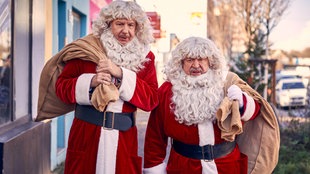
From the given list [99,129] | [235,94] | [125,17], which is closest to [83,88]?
A: [99,129]

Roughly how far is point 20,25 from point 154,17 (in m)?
8.43

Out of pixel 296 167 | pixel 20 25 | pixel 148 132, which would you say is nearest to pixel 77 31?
pixel 20 25

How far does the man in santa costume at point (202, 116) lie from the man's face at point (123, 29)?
1.10ft

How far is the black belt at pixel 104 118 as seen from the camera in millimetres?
3053

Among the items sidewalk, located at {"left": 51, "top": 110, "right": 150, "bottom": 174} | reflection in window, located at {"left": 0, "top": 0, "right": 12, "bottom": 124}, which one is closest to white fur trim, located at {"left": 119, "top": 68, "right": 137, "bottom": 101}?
reflection in window, located at {"left": 0, "top": 0, "right": 12, "bottom": 124}

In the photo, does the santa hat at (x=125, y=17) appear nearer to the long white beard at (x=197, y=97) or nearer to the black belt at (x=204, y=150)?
the long white beard at (x=197, y=97)

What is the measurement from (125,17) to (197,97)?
0.71 meters

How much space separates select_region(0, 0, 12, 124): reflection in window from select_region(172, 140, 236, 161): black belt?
→ 162 centimetres

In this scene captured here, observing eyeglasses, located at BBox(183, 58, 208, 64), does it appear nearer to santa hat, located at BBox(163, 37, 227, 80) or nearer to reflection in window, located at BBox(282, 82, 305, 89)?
santa hat, located at BBox(163, 37, 227, 80)

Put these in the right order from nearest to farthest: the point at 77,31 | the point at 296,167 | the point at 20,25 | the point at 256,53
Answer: the point at 20,25 < the point at 296,167 < the point at 77,31 < the point at 256,53

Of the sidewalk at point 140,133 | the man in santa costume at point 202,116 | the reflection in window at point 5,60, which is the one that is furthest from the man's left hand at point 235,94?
the sidewalk at point 140,133

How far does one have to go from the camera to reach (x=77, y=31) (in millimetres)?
7625

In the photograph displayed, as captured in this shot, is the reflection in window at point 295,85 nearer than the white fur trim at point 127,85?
No

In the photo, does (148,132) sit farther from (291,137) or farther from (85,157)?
(291,137)
